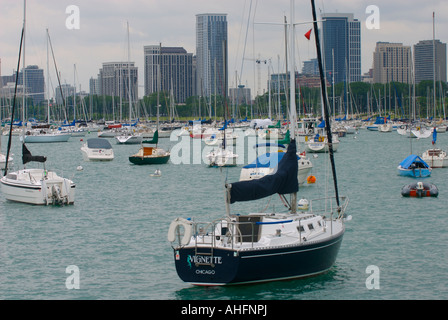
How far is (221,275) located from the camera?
2294 centimetres

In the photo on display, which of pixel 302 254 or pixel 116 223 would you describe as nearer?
pixel 302 254

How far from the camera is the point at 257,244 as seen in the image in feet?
76.4

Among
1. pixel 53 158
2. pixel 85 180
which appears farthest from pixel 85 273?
pixel 53 158

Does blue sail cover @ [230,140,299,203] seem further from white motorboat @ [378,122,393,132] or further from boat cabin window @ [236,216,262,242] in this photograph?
white motorboat @ [378,122,393,132]

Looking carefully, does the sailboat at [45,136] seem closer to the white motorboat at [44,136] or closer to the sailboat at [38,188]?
the white motorboat at [44,136]

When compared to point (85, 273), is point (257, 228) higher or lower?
higher

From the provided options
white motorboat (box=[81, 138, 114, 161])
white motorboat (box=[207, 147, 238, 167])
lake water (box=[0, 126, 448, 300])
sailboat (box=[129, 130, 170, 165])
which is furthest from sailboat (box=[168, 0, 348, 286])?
white motorboat (box=[81, 138, 114, 161])

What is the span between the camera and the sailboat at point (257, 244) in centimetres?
2281

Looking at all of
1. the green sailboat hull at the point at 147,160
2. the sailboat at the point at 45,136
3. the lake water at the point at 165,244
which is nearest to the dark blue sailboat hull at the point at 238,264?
the lake water at the point at 165,244

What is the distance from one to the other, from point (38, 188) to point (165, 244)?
45.1 ft

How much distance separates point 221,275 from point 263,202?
21.8 metres

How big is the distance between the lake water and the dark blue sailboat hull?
492 millimetres
